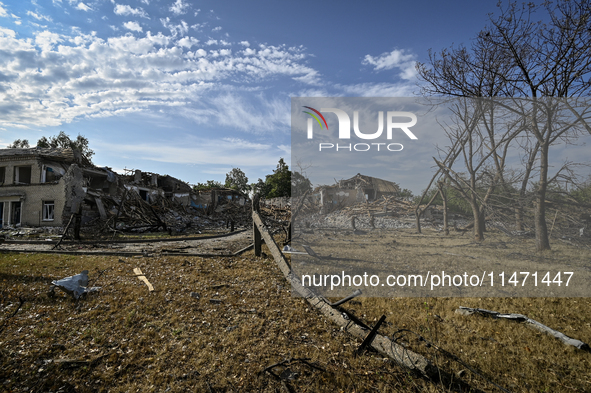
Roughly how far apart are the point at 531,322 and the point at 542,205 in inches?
141

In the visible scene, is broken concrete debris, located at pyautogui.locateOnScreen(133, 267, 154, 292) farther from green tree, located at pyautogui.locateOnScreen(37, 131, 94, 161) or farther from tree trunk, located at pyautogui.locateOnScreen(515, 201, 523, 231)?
green tree, located at pyautogui.locateOnScreen(37, 131, 94, 161)

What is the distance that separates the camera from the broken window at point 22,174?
21.2 metres

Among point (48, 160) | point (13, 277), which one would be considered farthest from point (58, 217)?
point (13, 277)

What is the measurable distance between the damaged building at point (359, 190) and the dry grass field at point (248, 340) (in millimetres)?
3513

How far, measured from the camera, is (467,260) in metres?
6.97

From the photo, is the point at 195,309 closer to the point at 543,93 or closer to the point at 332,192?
the point at 332,192

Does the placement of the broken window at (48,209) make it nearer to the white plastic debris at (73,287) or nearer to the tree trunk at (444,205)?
the white plastic debris at (73,287)

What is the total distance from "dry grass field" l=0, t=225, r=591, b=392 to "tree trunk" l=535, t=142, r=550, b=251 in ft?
0.93

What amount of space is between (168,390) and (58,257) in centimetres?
909

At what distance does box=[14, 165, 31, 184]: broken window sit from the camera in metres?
21.2

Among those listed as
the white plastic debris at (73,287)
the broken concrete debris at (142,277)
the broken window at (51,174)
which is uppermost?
the broken window at (51,174)

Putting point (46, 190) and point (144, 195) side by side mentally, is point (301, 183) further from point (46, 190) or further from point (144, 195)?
point (144, 195)

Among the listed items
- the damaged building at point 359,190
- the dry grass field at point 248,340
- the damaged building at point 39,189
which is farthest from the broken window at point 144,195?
the damaged building at point 359,190

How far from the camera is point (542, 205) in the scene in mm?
6613
